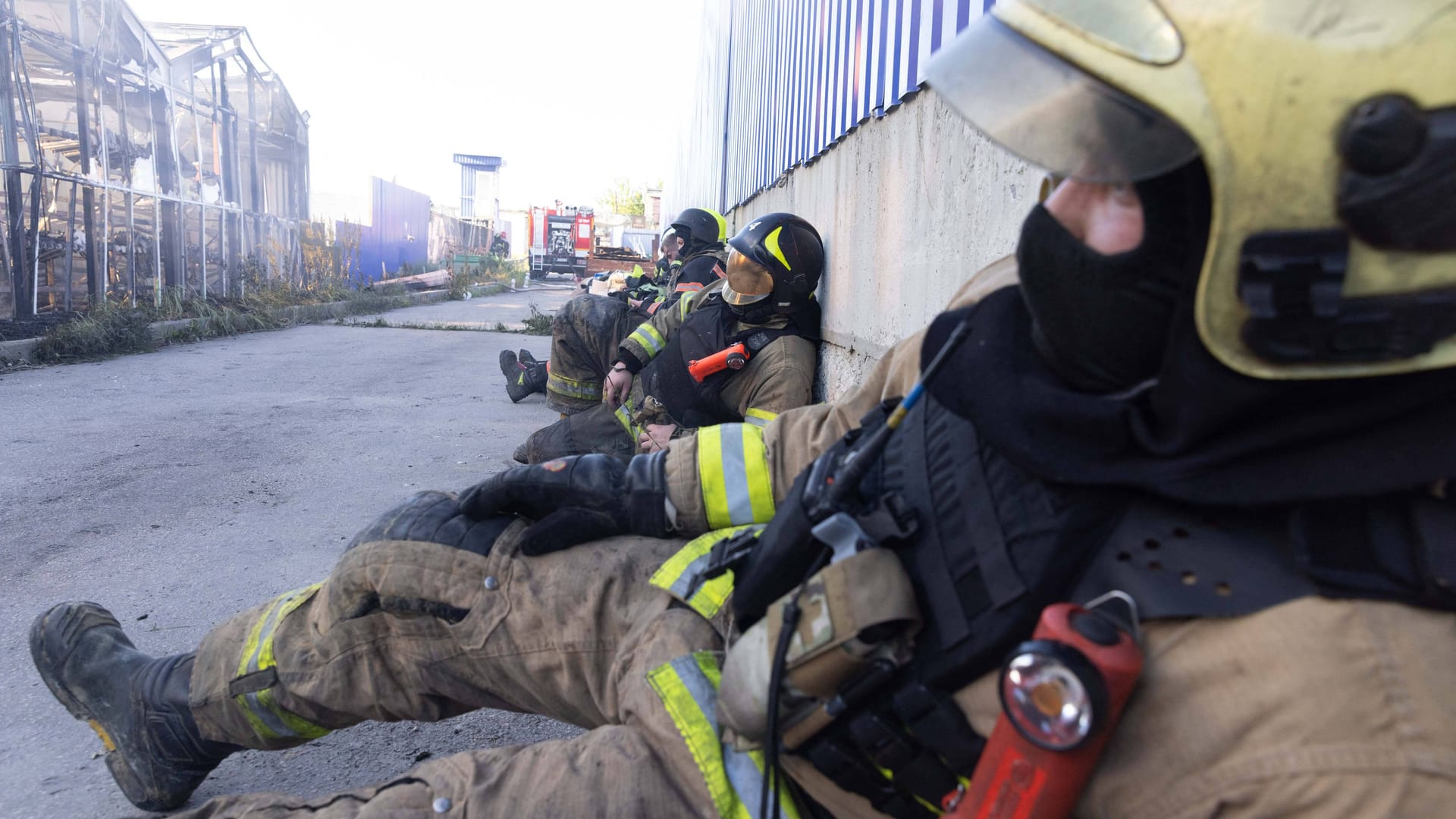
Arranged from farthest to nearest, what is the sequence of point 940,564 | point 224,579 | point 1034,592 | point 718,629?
point 224,579
point 718,629
point 940,564
point 1034,592

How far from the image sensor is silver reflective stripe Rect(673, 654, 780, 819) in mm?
1129

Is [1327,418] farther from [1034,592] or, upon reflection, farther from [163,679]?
[163,679]

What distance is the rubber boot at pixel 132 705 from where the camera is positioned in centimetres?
158

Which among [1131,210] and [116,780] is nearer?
[1131,210]

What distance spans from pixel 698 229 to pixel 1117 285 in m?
5.90

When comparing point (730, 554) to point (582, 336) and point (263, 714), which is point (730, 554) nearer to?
point (263, 714)

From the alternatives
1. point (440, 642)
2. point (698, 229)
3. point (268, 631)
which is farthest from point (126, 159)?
point (440, 642)

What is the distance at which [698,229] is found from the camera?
6688 mm

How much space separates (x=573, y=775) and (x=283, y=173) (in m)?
17.8

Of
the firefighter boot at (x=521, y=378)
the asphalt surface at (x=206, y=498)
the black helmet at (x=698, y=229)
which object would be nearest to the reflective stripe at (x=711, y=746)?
the asphalt surface at (x=206, y=498)

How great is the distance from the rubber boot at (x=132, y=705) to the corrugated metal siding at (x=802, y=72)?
2.42 m

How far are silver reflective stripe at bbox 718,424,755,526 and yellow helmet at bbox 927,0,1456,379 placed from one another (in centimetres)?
94

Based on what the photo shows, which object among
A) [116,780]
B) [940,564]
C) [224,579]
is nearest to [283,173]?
[224,579]

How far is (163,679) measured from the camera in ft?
5.28
